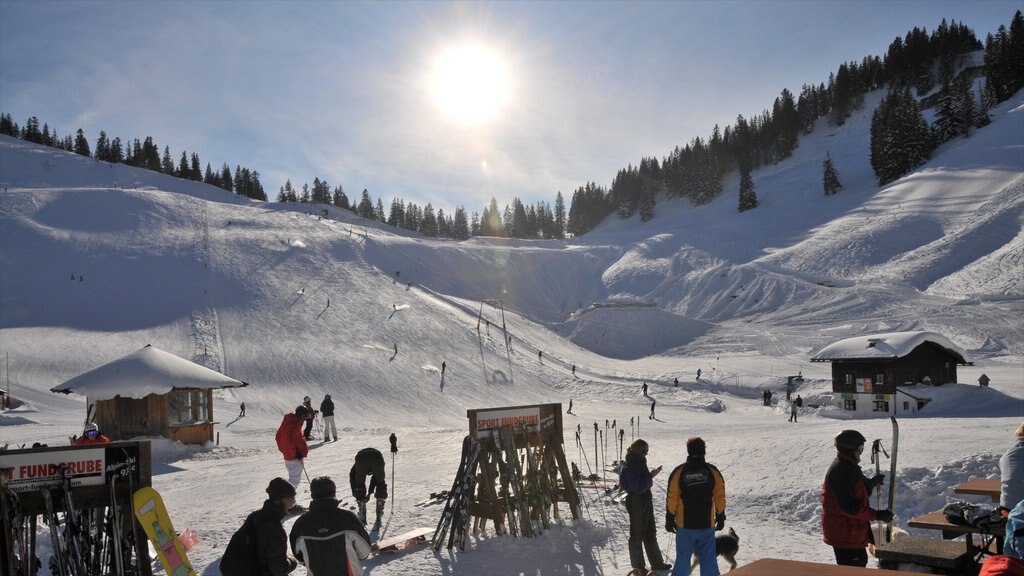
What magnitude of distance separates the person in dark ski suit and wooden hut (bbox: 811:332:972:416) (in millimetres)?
25991

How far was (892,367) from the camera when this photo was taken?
3141 centimetres

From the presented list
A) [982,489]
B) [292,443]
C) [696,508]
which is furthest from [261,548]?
[982,489]

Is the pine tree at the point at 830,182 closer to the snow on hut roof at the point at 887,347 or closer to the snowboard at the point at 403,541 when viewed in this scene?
the snow on hut roof at the point at 887,347

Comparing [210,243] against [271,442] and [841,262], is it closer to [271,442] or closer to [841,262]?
[271,442]

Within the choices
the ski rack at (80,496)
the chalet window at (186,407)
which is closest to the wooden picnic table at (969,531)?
the ski rack at (80,496)

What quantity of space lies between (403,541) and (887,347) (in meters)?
28.4

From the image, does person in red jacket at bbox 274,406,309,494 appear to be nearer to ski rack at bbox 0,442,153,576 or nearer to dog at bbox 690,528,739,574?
ski rack at bbox 0,442,153,576

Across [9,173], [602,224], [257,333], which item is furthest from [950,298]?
[9,173]

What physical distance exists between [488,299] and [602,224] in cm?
6999

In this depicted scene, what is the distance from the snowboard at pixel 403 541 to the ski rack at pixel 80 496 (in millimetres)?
3710

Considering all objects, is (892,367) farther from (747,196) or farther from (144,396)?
(747,196)

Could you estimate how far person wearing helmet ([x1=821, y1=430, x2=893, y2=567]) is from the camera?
239 inches

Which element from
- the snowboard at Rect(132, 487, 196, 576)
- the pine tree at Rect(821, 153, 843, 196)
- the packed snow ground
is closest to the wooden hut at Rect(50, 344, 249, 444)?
the packed snow ground

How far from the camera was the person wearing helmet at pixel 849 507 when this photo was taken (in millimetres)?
6078
